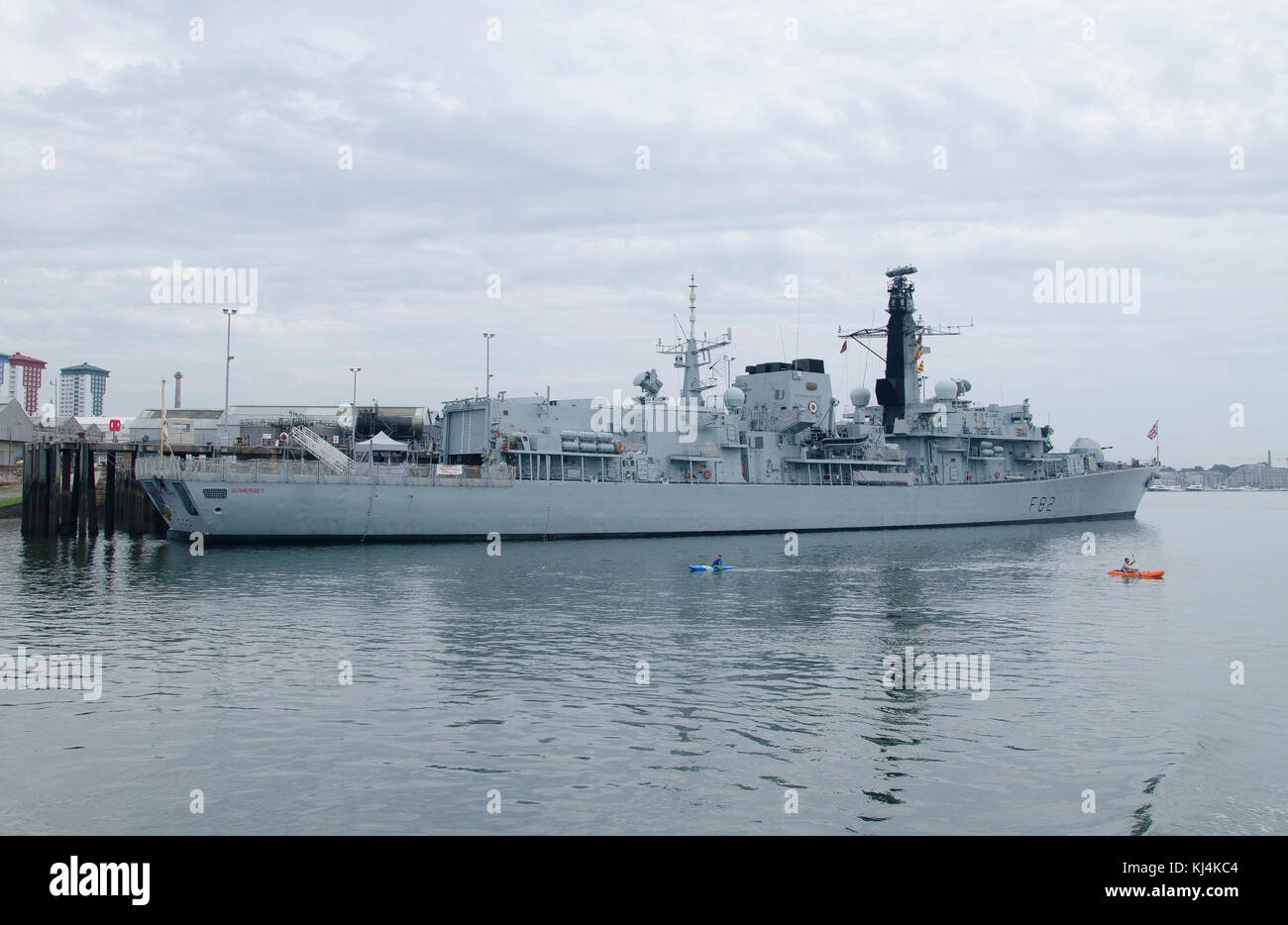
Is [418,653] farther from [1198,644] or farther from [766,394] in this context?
[766,394]

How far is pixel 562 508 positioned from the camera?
44.4 m

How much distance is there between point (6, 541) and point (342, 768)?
1608 inches

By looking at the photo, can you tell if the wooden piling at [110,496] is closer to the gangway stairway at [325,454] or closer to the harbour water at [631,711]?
the gangway stairway at [325,454]

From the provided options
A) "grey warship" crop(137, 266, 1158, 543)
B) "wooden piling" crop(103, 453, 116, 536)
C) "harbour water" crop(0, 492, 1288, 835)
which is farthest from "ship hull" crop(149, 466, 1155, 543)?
"wooden piling" crop(103, 453, 116, 536)

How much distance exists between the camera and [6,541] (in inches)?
1670

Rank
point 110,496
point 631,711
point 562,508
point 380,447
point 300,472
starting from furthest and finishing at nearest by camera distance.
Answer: point 110,496, point 380,447, point 562,508, point 300,472, point 631,711

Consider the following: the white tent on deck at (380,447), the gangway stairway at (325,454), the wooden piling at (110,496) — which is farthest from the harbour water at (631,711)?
the wooden piling at (110,496)

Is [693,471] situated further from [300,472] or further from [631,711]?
[631,711]

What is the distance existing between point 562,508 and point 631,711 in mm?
30586

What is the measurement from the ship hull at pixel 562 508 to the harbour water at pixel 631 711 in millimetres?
8692

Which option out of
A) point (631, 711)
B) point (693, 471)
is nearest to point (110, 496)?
point (693, 471)
